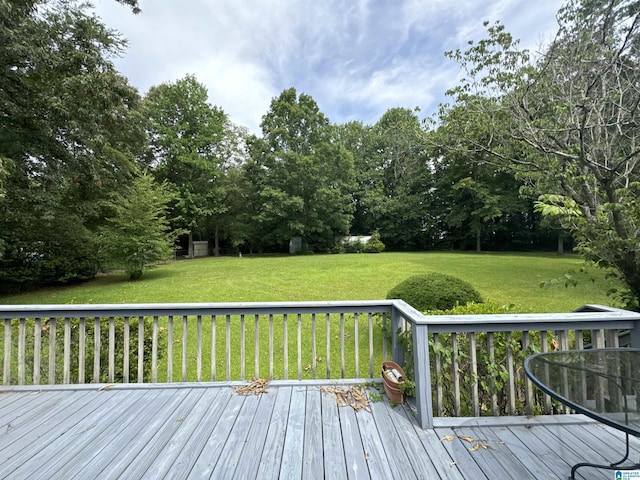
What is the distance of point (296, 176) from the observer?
20469 mm

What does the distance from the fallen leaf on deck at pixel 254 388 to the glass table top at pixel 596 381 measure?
1.95 meters

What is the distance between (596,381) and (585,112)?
3.40 metres

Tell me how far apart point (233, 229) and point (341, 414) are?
2128cm

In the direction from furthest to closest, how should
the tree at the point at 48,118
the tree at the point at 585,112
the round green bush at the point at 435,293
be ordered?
the tree at the point at 48,118 < the round green bush at the point at 435,293 < the tree at the point at 585,112

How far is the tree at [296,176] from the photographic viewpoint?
66.9 ft

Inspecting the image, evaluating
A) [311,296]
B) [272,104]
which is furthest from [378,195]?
[311,296]

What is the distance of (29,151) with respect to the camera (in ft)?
22.8

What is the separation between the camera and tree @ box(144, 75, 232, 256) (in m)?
19.8

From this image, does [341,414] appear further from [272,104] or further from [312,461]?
[272,104]

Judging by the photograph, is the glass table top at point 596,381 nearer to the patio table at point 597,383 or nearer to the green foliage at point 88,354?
the patio table at point 597,383

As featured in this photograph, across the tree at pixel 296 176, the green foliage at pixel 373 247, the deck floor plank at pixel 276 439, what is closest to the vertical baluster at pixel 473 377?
the deck floor plank at pixel 276 439

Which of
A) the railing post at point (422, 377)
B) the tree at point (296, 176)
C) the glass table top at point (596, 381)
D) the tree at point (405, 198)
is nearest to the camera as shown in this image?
the glass table top at point (596, 381)

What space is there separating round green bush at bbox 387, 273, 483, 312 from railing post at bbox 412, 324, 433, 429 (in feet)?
8.19

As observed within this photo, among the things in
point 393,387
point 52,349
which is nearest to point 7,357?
point 52,349
